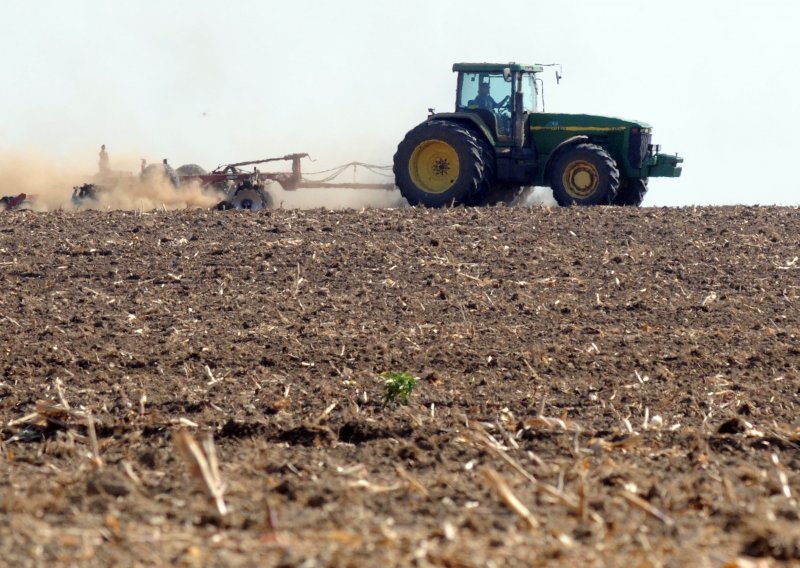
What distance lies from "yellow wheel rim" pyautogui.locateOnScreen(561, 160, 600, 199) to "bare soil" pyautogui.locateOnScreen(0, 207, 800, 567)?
83.4 inches

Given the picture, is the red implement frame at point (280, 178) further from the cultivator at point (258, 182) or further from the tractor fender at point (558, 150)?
the tractor fender at point (558, 150)

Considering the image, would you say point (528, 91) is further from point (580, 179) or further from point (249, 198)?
point (249, 198)

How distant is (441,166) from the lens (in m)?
19.2

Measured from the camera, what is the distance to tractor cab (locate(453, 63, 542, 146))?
19.0 metres

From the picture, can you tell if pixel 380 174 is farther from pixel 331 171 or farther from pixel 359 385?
pixel 359 385

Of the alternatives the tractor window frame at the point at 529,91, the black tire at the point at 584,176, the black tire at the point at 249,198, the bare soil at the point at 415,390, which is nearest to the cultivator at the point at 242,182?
the black tire at the point at 249,198

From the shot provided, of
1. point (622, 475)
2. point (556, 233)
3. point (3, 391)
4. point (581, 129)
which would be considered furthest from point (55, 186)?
point (622, 475)

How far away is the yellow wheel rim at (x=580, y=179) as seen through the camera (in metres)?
18.2

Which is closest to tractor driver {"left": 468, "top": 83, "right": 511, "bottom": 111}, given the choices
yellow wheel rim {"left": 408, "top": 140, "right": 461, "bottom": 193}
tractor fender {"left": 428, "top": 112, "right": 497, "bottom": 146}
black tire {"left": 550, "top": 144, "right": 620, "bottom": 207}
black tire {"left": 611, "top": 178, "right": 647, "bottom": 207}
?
tractor fender {"left": 428, "top": 112, "right": 497, "bottom": 146}

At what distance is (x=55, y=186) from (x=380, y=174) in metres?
6.75

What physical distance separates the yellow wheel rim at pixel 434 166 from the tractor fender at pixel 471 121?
53 cm

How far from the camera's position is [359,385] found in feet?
26.7

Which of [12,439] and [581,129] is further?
[581,129]

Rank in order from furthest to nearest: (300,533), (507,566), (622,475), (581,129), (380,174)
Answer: (380,174), (581,129), (622,475), (300,533), (507,566)
